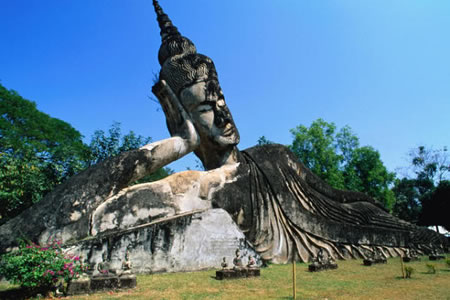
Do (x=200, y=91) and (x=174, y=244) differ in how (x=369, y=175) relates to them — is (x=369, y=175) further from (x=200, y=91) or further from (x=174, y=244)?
(x=174, y=244)

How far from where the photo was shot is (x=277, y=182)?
27.9ft

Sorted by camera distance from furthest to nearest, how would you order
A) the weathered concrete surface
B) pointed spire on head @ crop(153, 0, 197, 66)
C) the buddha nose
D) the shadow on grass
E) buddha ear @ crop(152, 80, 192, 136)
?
pointed spire on head @ crop(153, 0, 197, 66) < the buddha nose < buddha ear @ crop(152, 80, 192, 136) < the weathered concrete surface < the shadow on grass


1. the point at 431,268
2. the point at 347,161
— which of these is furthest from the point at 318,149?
the point at 431,268

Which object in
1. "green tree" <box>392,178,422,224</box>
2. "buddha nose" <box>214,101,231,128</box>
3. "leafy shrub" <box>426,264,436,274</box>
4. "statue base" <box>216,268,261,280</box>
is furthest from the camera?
"green tree" <box>392,178,422,224</box>

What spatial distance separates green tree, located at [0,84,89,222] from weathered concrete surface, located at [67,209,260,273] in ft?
18.5

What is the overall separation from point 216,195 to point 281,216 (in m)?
1.83

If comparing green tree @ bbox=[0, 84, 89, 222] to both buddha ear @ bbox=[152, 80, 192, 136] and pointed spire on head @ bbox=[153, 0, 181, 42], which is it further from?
pointed spire on head @ bbox=[153, 0, 181, 42]

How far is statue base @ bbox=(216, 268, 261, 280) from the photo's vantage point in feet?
17.0

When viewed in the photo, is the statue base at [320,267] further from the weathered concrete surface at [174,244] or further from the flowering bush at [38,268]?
the flowering bush at [38,268]

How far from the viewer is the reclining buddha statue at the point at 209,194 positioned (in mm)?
6164

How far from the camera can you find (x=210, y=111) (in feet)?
27.4

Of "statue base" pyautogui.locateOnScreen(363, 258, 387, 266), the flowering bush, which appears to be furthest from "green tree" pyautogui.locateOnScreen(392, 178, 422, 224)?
the flowering bush

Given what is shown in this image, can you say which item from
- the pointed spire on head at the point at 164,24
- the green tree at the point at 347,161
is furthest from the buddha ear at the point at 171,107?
the green tree at the point at 347,161

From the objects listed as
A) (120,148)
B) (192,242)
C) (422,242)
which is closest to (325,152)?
(422,242)
